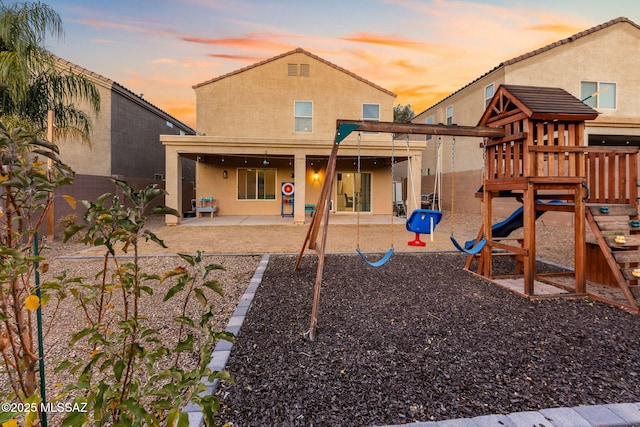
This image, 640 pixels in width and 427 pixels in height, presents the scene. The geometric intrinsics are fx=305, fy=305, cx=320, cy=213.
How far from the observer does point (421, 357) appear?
2797mm

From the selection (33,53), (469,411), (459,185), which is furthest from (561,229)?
(33,53)

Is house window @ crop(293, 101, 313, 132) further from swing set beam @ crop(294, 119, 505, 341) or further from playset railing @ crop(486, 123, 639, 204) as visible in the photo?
playset railing @ crop(486, 123, 639, 204)

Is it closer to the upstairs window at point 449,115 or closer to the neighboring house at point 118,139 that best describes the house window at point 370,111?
the upstairs window at point 449,115

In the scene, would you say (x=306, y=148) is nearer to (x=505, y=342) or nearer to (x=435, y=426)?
(x=505, y=342)

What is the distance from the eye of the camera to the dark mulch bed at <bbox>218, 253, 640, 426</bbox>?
216 centimetres

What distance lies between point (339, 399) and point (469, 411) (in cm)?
89

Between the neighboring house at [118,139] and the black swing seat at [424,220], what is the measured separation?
12.1 m

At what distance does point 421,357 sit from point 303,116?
12583 mm

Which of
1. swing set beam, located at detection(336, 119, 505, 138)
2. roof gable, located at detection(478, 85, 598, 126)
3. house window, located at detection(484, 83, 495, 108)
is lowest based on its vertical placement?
swing set beam, located at detection(336, 119, 505, 138)

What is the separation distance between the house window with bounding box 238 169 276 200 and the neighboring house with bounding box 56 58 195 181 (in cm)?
549

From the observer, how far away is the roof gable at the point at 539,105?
14.7 ft

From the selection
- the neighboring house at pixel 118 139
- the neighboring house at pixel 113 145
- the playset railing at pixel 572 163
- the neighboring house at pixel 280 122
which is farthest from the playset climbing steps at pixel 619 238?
the neighboring house at pixel 118 139

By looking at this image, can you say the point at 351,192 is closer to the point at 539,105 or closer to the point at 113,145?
the point at 113,145

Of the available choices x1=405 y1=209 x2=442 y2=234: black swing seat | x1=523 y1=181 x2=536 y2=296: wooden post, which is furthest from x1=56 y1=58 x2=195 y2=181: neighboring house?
x1=523 y1=181 x2=536 y2=296: wooden post
